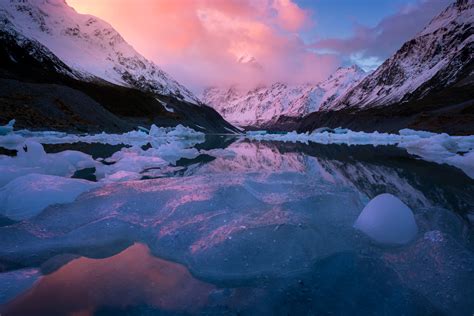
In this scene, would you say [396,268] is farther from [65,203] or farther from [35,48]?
[35,48]

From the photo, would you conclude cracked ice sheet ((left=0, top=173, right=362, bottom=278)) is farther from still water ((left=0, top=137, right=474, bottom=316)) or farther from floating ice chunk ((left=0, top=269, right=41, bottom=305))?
floating ice chunk ((left=0, top=269, right=41, bottom=305))

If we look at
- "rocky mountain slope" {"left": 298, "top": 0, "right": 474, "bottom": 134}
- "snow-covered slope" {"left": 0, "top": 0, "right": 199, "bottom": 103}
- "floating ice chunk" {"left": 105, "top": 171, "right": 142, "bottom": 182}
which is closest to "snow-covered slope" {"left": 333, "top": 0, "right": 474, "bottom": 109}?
"rocky mountain slope" {"left": 298, "top": 0, "right": 474, "bottom": 134}

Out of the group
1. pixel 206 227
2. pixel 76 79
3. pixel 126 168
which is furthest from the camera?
pixel 76 79

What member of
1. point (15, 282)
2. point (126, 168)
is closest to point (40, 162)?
point (126, 168)

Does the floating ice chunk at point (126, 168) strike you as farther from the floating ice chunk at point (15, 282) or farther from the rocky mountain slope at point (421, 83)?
the rocky mountain slope at point (421, 83)

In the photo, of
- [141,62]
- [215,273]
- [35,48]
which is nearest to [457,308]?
[215,273]

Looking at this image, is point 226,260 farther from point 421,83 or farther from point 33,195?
point 421,83
